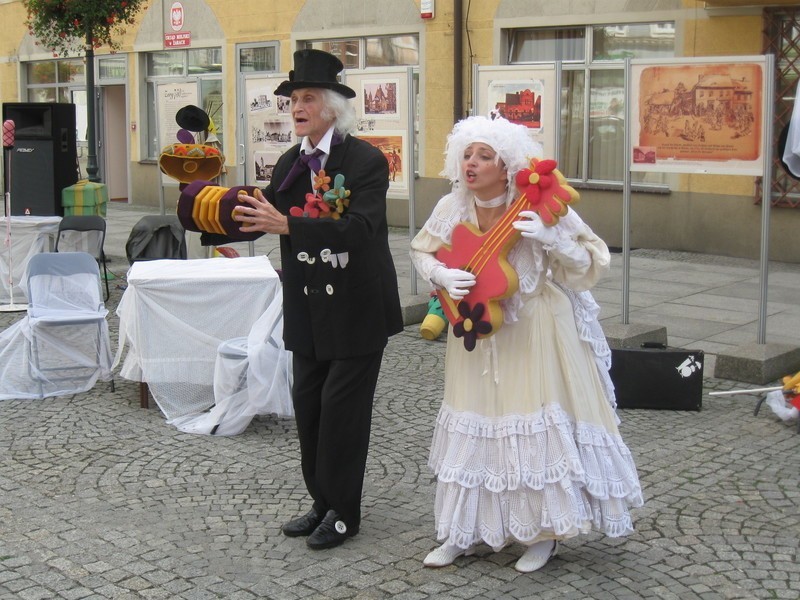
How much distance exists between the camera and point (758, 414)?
6352mm

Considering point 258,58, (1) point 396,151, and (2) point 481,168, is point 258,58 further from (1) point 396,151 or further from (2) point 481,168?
(2) point 481,168

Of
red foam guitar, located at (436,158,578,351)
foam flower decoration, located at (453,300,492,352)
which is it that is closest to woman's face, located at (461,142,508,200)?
red foam guitar, located at (436,158,578,351)

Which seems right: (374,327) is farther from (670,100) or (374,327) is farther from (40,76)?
(40,76)

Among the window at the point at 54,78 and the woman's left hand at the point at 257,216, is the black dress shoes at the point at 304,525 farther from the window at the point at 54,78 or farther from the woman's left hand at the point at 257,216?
the window at the point at 54,78

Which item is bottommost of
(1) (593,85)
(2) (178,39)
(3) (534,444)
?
(3) (534,444)

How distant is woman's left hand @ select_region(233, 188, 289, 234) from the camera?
3.96 metres

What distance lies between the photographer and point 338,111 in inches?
A: 169

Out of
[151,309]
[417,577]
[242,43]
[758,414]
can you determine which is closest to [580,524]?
[417,577]

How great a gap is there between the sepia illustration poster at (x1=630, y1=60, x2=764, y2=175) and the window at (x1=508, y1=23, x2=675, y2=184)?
5.53 metres

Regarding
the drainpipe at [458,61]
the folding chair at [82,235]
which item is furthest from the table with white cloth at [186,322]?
the drainpipe at [458,61]

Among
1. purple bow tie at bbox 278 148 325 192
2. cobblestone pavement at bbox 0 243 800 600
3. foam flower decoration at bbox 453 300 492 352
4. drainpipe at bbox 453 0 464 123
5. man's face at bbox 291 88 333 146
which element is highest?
drainpipe at bbox 453 0 464 123

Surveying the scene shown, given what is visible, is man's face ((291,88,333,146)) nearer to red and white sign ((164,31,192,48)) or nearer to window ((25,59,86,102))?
red and white sign ((164,31,192,48))

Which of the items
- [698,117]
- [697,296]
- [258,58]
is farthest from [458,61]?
[698,117]

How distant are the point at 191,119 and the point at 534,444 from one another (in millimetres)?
5261
